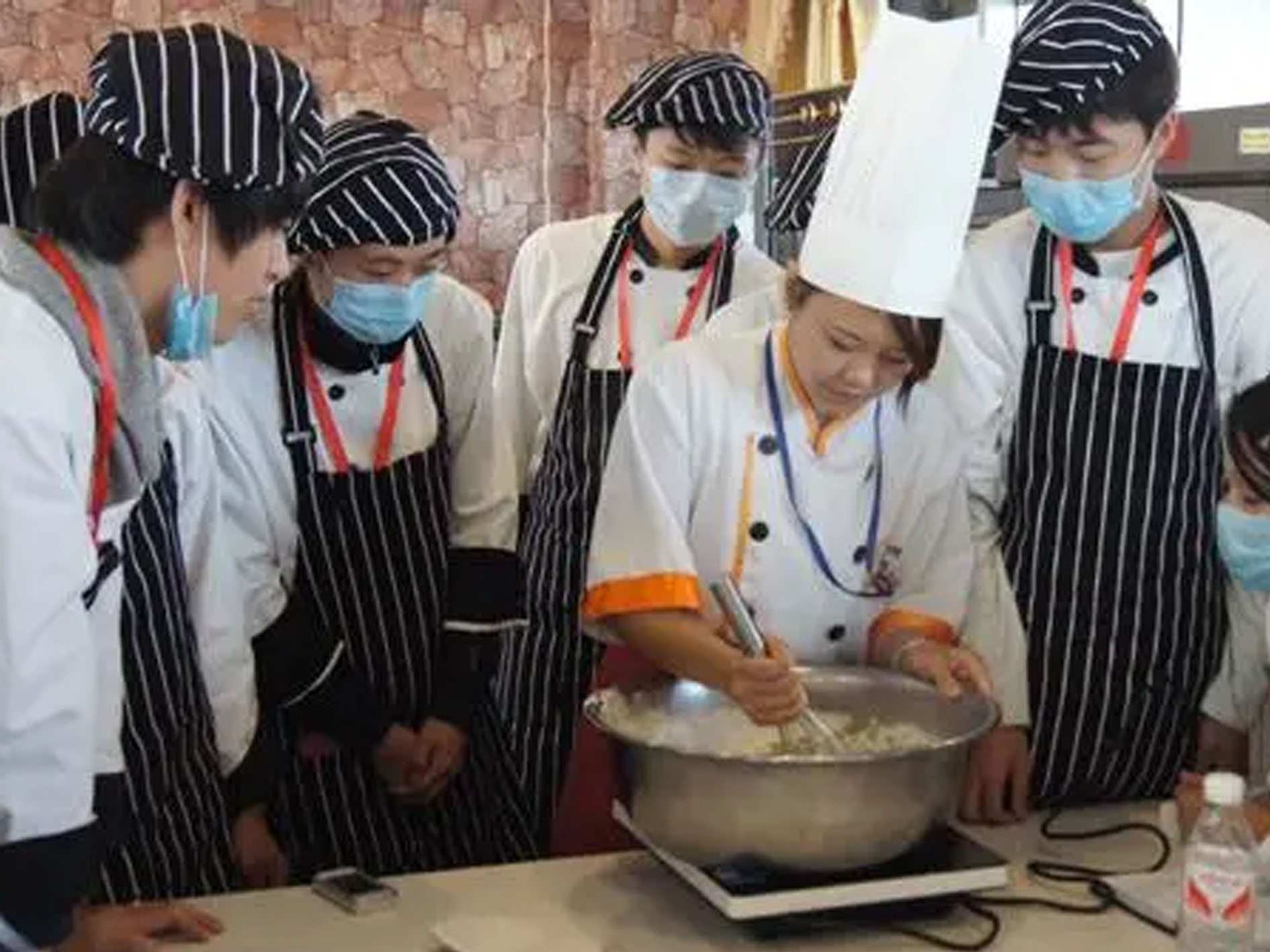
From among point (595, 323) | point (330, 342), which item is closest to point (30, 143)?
point (330, 342)

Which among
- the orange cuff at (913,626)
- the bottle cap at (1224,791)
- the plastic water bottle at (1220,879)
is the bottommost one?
the plastic water bottle at (1220,879)

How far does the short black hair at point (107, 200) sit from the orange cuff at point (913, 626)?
0.78 metres

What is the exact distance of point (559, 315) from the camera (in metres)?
2.56

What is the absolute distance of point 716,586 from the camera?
1.51 metres

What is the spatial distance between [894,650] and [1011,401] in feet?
1.14

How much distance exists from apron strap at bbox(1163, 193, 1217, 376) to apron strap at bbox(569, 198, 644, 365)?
2.98 ft

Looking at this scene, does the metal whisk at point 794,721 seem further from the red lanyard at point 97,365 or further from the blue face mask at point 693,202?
the blue face mask at point 693,202

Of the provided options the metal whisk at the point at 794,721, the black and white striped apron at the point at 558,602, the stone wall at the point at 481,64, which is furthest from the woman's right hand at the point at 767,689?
the stone wall at the point at 481,64

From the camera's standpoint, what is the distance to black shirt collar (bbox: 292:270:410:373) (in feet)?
6.40

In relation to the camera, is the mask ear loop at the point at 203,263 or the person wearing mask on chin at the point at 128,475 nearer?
the person wearing mask on chin at the point at 128,475

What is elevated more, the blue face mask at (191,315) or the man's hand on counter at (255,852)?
the blue face mask at (191,315)

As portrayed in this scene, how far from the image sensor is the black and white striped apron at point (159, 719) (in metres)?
1.62

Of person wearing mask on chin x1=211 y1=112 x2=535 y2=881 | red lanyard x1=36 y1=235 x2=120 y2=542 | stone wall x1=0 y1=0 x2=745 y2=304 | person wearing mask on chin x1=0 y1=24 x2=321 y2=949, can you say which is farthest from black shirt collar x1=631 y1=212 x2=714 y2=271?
stone wall x1=0 y1=0 x2=745 y2=304

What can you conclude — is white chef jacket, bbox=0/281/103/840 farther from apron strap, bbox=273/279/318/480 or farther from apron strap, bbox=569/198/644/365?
apron strap, bbox=569/198/644/365
